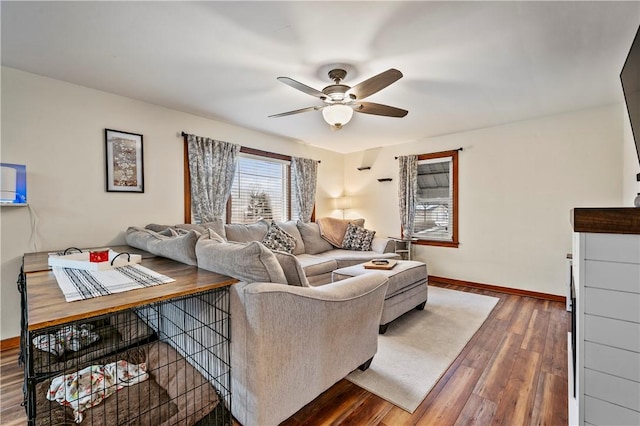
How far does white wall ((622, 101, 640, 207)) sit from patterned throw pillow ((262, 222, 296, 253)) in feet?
12.3

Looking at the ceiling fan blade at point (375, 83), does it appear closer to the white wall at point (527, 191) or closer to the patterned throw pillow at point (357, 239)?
the patterned throw pillow at point (357, 239)

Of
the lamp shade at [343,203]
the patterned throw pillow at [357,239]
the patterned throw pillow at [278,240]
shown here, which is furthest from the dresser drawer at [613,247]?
the lamp shade at [343,203]

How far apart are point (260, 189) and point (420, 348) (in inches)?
127

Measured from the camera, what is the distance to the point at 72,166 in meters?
2.69

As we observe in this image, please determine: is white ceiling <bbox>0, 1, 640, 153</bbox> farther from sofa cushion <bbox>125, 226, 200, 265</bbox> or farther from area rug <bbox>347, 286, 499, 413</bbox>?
area rug <bbox>347, 286, 499, 413</bbox>

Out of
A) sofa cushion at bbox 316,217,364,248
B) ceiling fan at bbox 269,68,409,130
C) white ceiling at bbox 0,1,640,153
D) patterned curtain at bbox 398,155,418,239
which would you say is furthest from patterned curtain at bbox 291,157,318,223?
ceiling fan at bbox 269,68,409,130

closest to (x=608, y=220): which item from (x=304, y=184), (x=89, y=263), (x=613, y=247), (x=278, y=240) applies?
(x=613, y=247)

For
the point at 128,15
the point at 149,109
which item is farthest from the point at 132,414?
the point at 149,109

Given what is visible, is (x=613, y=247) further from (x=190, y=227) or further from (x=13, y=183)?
(x=13, y=183)

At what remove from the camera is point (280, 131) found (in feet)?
14.1

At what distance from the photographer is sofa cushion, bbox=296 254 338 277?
3.44 metres

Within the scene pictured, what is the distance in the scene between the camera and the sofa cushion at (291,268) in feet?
5.28

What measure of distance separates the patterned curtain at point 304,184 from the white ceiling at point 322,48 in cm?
178

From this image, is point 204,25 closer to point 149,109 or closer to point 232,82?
point 232,82
